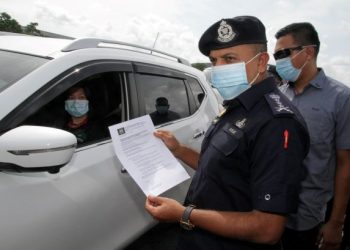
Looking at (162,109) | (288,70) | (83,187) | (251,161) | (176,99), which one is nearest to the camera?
(251,161)

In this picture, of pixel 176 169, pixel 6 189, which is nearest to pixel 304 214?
pixel 176 169

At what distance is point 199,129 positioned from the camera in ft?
11.3

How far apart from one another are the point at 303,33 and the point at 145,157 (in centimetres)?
150

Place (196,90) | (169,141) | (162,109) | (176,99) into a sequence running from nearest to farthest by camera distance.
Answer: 1. (169,141)
2. (162,109)
3. (176,99)
4. (196,90)

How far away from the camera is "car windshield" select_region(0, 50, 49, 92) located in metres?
1.92

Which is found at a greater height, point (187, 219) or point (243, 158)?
point (243, 158)

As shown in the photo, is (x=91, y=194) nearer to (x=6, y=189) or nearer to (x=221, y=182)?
(x=6, y=189)

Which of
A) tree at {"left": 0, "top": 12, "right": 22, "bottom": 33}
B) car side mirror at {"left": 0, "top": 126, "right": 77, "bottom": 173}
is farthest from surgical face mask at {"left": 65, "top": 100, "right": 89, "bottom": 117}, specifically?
tree at {"left": 0, "top": 12, "right": 22, "bottom": 33}

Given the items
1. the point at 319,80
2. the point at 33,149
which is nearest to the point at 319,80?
the point at 319,80

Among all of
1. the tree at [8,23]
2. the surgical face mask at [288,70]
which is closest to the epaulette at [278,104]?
the surgical face mask at [288,70]

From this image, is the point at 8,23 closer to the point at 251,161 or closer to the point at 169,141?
the point at 169,141

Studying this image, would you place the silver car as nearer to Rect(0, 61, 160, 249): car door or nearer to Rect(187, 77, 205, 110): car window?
Rect(0, 61, 160, 249): car door

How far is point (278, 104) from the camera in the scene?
1.54 m

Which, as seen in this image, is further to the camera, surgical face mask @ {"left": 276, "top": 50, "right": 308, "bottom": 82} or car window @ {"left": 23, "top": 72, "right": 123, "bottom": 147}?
surgical face mask @ {"left": 276, "top": 50, "right": 308, "bottom": 82}
